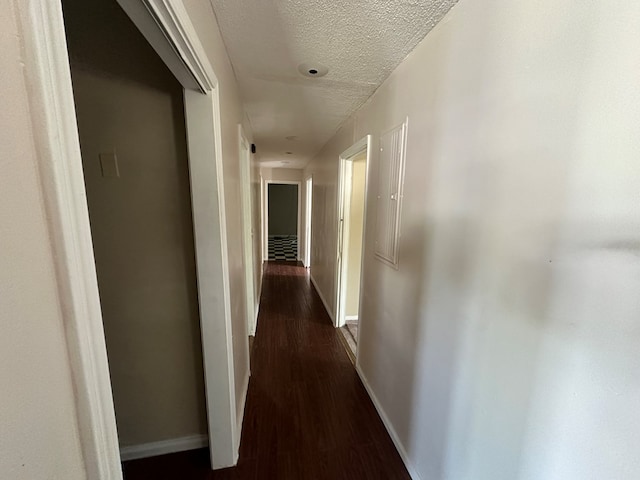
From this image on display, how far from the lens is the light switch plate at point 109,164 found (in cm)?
123

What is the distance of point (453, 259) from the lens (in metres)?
1.12

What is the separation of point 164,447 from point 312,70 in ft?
7.78

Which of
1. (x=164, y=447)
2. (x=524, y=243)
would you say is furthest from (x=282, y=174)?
(x=524, y=243)

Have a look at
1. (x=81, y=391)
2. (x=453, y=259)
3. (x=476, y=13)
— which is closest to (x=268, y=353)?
(x=453, y=259)

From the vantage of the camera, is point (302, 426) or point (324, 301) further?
point (324, 301)

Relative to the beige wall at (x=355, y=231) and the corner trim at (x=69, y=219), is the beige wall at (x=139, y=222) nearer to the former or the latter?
the corner trim at (x=69, y=219)

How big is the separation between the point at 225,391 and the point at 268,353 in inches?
48.0

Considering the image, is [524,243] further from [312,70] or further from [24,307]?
[312,70]

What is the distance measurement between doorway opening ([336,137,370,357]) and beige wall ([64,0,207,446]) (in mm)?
1659

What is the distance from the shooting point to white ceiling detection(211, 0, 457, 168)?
1.11 m

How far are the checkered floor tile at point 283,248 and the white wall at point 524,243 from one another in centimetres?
558

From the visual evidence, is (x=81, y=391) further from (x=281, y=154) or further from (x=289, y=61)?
(x=281, y=154)

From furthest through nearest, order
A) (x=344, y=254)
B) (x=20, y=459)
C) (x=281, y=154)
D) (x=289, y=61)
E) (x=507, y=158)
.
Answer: (x=281, y=154) → (x=344, y=254) → (x=289, y=61) → (x=507, y=158) → (x=20, y=459)

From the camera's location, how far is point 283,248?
26.9 feet
